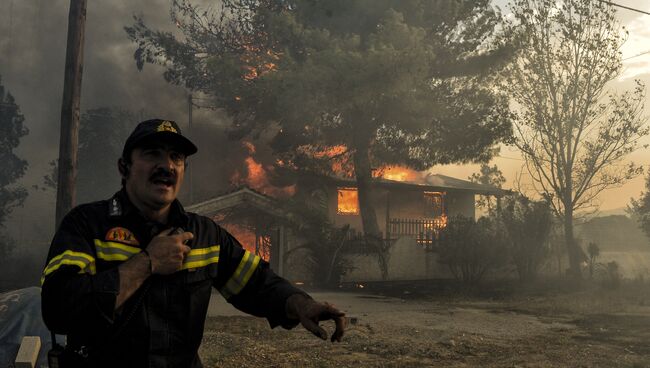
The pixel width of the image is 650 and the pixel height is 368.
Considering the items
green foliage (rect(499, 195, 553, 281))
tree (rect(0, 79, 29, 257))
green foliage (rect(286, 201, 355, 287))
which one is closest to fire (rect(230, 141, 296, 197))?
green foliage (rect(286, 201, 355, 287))

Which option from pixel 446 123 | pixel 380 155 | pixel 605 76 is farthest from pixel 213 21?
pixel 605 76

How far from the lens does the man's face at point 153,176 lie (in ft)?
7.47

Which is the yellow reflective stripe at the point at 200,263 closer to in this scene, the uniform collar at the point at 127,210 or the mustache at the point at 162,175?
the uniform collar at the point at 127,210

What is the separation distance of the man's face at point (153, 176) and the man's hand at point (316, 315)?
687 mm

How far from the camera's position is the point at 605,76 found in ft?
65.8

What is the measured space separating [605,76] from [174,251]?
2115cm

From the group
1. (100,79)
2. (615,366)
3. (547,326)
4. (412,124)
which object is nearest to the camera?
(615,366)

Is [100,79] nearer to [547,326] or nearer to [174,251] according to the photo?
[547,326]

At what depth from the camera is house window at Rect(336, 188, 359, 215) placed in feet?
89.4

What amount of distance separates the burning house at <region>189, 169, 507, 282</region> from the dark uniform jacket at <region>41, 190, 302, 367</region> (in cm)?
1582

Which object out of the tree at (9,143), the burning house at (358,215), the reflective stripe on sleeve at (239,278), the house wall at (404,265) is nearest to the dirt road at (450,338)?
the reflective stripe on sleeve at (239,278)

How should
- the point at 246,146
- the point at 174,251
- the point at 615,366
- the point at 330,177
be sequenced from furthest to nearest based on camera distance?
the point at 246,146 < the point at 330,177 < the point at 615,366 < the point at 174,251

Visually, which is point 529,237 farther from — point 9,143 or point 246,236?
point 9,143

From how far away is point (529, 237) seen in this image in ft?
66.1
